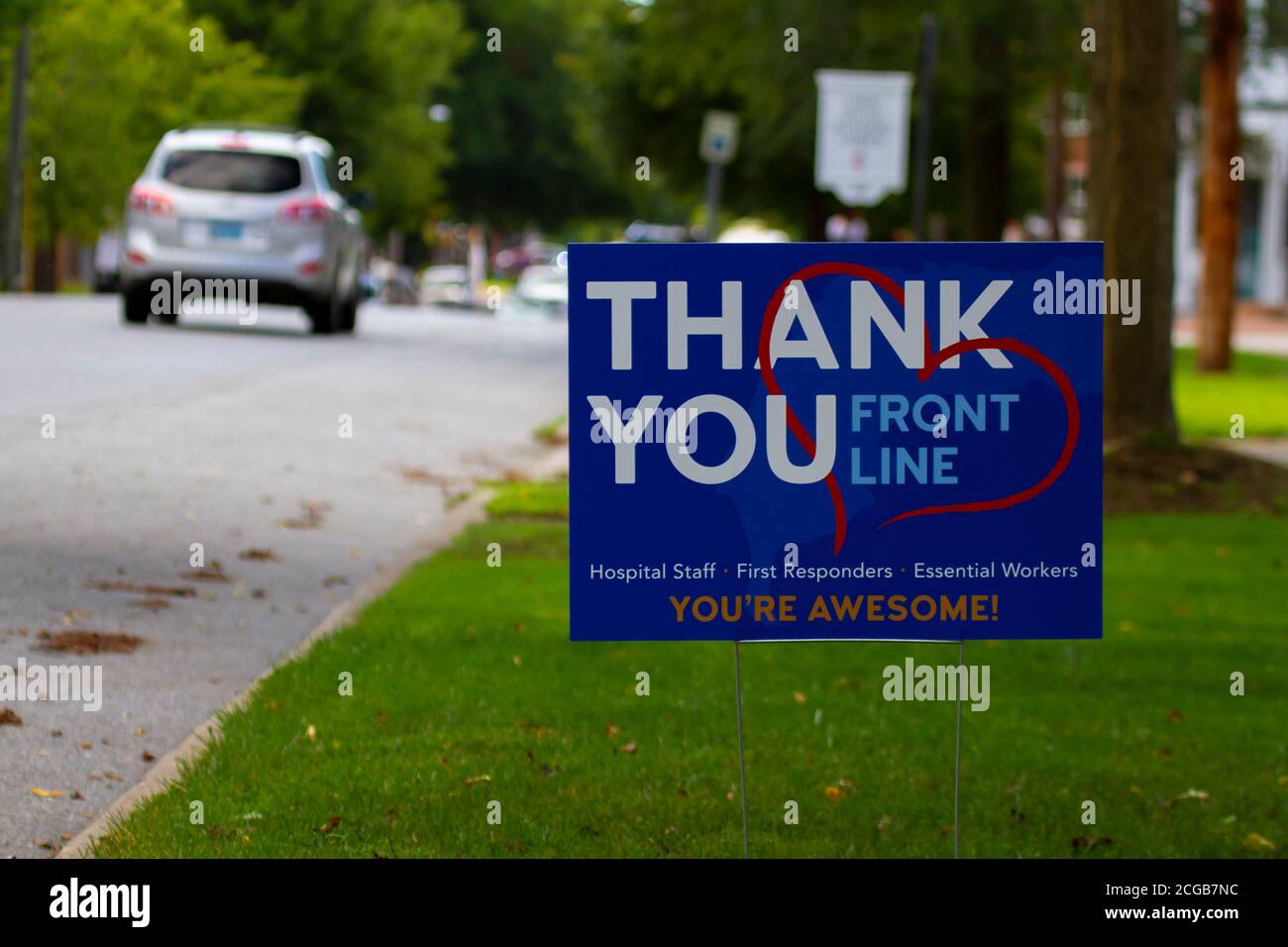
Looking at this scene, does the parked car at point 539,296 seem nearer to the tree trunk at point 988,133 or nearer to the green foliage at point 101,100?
the green foliage at point 101,100

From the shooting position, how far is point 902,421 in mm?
5016

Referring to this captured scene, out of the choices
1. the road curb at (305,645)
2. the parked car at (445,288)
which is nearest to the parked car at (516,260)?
the parked car at (445,288)

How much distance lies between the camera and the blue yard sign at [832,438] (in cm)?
496

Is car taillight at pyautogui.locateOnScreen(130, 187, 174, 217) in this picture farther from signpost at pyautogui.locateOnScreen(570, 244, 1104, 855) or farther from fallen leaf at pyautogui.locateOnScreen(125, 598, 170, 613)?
signpost at pyautogui.locateOnScreen(570, 244, 1104, 855)

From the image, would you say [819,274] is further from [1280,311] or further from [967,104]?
[1280,311]

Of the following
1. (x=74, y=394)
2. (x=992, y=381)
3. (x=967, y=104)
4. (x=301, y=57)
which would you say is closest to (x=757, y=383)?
(x=992, y=381)

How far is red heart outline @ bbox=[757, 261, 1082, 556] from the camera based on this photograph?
16.4 ft

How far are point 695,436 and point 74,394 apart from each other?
10059mm

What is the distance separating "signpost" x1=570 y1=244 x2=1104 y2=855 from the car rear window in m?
16.4

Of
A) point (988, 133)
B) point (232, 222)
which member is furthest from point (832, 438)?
point (988, 133)

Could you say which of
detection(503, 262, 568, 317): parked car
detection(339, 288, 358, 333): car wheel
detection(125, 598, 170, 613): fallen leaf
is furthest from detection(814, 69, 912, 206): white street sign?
detection(503, 262, 568, 317): parked car

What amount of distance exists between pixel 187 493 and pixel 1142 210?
21.4 ft

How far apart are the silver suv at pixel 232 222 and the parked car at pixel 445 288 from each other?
37.7 meters

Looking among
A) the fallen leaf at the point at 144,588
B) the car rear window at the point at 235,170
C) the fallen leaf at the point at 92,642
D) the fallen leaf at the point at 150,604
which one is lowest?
the car rear window at the point at 235,170
